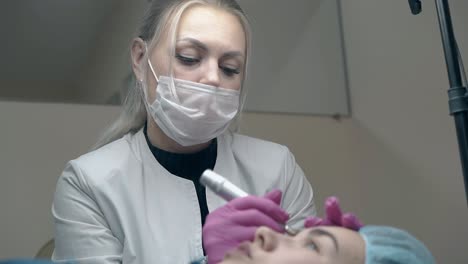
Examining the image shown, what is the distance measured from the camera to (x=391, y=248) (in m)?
0.69

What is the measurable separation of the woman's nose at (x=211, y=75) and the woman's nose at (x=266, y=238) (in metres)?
0.43

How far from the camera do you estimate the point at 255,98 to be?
222 centimetres

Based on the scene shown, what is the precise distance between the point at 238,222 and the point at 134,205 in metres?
0.36

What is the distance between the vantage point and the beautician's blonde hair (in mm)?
1123

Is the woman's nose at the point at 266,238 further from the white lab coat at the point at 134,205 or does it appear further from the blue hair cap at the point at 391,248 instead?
the white lab coat at the point at 134,205

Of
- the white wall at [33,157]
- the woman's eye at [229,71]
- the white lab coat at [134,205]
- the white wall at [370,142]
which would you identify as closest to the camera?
the white lab coat at [134,205]

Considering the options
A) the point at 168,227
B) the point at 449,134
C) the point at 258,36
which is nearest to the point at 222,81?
the point at 168,227

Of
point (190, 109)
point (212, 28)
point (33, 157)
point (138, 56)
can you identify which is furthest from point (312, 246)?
point (33, 157)

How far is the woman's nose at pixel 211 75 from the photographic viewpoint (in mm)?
1049

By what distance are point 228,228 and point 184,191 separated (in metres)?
0.34

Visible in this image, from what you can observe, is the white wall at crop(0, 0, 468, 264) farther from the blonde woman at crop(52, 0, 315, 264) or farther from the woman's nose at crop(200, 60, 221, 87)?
the woman's nose at crop(200, 60, 221, 87)

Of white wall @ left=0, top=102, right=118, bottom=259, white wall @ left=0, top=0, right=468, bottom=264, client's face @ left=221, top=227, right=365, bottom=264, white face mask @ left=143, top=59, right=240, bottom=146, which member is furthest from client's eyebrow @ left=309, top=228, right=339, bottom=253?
white wall @ left=0, top=102, right=118, bottom=259

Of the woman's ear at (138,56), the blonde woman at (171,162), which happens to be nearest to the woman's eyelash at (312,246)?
the blonde woman at (171,162)

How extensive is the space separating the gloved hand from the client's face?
0.12 ft
